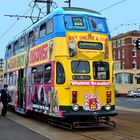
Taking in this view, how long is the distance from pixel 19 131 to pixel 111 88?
381cm

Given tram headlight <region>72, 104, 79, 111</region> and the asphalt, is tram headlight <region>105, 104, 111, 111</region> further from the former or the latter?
the asphalt

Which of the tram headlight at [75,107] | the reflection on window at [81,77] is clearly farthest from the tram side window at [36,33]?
the tram headlight at [75,107]

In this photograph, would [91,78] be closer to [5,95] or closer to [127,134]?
[127,134]

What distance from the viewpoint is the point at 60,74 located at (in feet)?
57.1

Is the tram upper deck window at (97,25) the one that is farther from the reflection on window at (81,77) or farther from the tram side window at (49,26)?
the reflection on window at (81,77)

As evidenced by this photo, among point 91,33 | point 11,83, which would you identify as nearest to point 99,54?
point 91,33

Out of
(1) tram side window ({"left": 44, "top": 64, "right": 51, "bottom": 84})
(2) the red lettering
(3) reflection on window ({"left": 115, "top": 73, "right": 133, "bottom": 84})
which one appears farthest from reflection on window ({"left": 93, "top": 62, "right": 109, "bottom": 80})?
(3) reflection on window ({"left": 115, "top": 73, "right": 133, "bottom": 84})

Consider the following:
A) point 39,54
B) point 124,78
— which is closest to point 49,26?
point 39,54

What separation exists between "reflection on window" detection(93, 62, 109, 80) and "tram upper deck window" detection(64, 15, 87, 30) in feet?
5.06

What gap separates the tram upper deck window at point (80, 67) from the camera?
17406 mm

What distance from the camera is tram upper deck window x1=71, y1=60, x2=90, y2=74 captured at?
17406 millimetres

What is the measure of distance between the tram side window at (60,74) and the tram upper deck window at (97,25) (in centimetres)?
205

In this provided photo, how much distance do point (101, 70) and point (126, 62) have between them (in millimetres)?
91932

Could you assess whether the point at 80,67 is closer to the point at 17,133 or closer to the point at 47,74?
the point at 47,74
